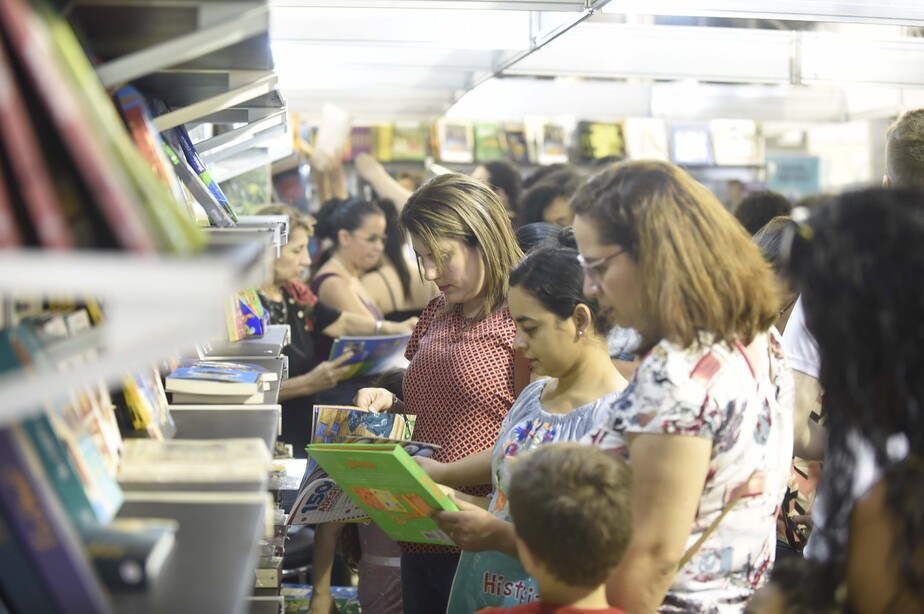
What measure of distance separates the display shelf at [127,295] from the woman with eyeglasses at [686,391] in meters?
0.95

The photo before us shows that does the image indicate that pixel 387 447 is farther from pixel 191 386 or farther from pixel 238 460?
pixel 238 460

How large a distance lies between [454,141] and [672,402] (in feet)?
22.8

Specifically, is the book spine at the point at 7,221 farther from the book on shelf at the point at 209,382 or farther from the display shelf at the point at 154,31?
the book on shelf at the point at 209,382

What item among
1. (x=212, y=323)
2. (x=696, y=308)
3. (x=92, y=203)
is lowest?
(x=696, y=308)

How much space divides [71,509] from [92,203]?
0.42 metres

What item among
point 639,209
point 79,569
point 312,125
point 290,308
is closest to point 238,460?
point 79,569

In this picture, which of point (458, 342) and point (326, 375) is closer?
point (458, 342)

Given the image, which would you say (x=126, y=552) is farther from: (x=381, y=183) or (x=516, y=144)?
(x=516, y=144)

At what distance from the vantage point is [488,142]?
8.55 m

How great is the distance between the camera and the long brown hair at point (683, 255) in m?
1.79

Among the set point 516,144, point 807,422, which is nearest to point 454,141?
point 516,144

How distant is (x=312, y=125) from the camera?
8.44 m

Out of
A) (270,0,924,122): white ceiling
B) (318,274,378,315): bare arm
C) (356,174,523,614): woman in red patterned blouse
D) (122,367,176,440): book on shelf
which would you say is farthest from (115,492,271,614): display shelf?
(318,274,378,315): bare arm

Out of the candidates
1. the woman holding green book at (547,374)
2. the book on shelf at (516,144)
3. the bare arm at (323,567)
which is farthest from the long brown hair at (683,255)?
the book on shelf at (516,144)
